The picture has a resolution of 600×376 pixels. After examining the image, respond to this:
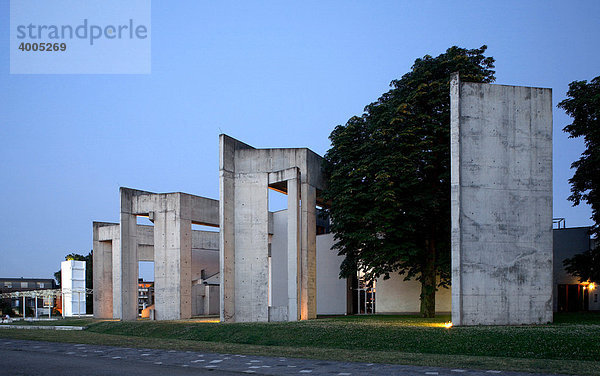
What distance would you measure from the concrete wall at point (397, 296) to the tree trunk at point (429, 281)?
26.1ft

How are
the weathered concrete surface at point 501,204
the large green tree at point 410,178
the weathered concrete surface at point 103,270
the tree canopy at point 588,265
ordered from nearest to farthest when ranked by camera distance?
the weathered concrete surface at point 501,204 → the large green tree at point 410,178 → the tree canopy at point 588,265 → the weathered concrete surface at point 103,270

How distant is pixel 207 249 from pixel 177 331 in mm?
27340

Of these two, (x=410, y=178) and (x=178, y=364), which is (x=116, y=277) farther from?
(x=178, y=364)

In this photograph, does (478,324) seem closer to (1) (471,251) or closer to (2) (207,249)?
(1) (471,251)

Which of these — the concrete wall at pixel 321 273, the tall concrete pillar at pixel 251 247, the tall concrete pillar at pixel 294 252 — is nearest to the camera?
the tall concrete pillar at pixel 294 252

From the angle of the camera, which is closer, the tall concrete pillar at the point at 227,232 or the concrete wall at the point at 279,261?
the tall concrete pillar at the point at 227,232

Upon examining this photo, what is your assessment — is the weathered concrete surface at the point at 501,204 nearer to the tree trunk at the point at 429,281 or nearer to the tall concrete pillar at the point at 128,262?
the tree trunk at the point at 429,281

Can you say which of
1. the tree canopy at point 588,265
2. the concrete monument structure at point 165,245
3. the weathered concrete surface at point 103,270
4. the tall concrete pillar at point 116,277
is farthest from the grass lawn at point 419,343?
the weathered concrete surface at point 103,270

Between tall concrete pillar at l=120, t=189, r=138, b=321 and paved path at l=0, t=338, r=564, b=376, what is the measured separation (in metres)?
19.0

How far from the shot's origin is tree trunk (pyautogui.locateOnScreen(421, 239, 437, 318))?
30.2 m

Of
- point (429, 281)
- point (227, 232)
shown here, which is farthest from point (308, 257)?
point (429, 281)

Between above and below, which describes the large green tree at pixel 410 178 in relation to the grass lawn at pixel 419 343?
above

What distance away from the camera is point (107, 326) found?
3297cm

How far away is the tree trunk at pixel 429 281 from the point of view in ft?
99.2
